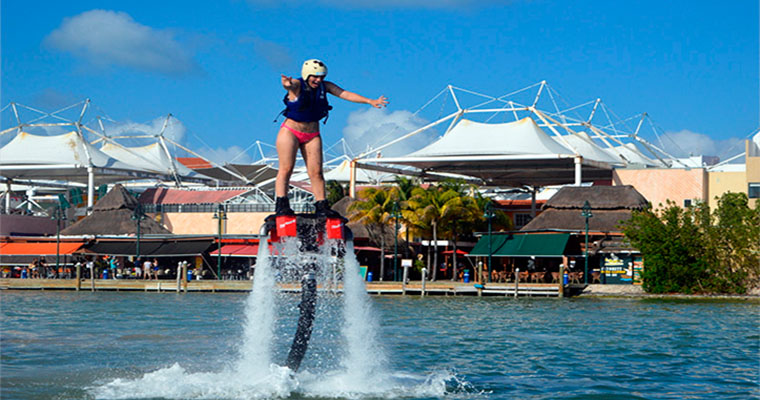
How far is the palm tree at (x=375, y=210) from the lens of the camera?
68938mm

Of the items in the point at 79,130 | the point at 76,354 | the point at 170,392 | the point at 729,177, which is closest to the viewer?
the point at 170,392

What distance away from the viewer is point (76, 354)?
25.9 meters

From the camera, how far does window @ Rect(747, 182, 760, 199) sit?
6981cm

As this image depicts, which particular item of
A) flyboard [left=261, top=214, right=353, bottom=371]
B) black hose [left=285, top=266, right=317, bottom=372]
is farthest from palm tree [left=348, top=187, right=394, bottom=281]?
flyboard [left=261, top=214, right=353, bottom=371]

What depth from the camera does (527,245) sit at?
207 feet

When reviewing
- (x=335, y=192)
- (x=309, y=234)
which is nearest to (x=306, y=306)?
(x=309, y=234)

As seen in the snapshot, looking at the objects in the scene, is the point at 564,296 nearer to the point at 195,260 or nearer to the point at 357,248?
the point at 357,248

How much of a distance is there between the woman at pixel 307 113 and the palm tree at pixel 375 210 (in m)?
53.9

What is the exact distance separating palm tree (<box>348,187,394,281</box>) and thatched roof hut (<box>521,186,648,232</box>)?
29.3 feet

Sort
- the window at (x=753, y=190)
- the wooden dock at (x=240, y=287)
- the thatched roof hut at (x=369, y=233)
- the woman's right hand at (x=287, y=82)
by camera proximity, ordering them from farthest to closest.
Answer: the thatched roof hut at (x=369, y=233), the window at (x=753, y=190), the wooden dock at (x=240, y=287), the woman's right hand at (x=287, y=82)

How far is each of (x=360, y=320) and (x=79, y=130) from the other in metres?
97.7

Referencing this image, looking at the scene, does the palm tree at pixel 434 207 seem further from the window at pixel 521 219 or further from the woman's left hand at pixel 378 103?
the woman's left hand at pixel 378 103

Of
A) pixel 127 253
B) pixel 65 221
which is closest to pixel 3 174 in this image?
pixel 65 221

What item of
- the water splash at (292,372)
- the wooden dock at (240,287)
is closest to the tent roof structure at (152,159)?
the wooden dock at (240,287)
